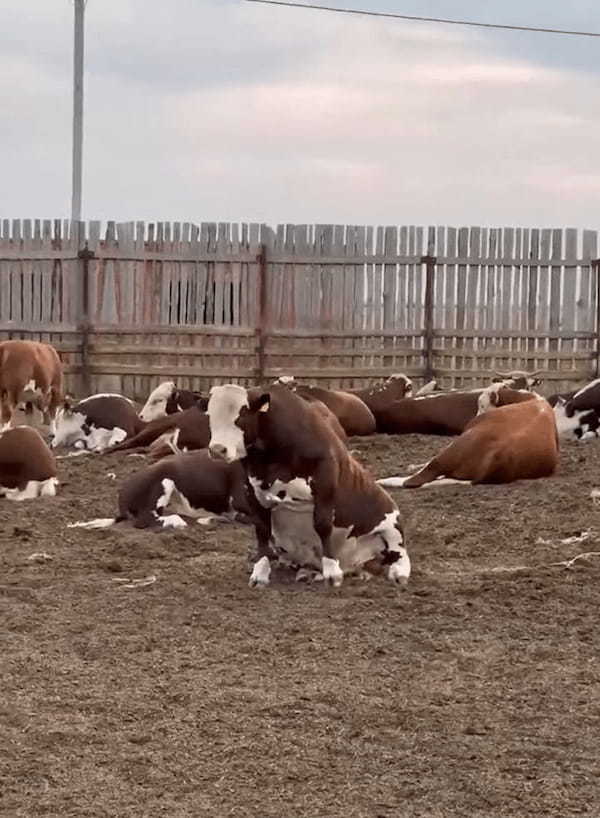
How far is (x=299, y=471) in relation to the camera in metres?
8.78

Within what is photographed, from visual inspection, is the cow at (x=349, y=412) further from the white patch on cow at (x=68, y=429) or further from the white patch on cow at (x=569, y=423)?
the white patch on cow at (x=68, y=429)

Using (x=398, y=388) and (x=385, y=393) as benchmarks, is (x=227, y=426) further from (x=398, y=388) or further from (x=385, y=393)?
(x=398, y=388)

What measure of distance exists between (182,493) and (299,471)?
2.59 m

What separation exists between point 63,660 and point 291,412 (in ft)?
7.24

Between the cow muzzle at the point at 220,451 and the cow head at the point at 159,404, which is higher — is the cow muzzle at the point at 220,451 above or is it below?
above

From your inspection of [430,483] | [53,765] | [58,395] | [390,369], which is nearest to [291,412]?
[53,765]

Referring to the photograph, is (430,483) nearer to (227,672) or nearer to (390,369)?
(227,672)

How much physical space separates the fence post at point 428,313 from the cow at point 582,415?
200 inches

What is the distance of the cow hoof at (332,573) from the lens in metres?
8.91

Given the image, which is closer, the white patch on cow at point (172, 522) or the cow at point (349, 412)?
the white patch on cow at point (172, 522)

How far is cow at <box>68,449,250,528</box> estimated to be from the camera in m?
11.1

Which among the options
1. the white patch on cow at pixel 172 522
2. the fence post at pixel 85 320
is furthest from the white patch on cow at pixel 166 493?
the fence post at pixel 85 320

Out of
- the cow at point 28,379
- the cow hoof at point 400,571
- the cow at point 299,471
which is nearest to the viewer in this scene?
the cow at point 299,471

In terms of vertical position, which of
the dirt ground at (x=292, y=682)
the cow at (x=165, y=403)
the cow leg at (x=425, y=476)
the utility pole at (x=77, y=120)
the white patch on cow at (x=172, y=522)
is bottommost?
the dirt ground at (x=292, y=682)
